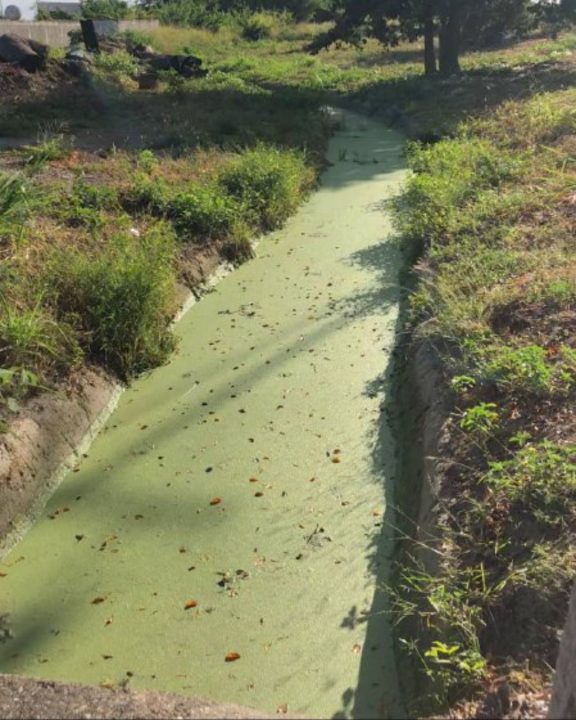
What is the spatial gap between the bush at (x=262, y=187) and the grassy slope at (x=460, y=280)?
0.13ft

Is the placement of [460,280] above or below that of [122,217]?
below

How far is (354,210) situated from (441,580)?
6200mm

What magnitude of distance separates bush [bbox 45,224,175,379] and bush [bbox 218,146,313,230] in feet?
8.23

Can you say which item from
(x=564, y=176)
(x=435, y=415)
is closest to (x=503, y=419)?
(x=435, y=415)

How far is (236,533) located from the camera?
352cm

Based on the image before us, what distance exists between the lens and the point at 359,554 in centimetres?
333

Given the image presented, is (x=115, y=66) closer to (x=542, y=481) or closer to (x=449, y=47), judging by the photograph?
(x=449, y=47)

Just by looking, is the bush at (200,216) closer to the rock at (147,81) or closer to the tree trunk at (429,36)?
the rock at (147,81)

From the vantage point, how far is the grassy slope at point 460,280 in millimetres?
2607

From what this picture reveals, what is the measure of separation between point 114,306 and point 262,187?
3417 millimetres

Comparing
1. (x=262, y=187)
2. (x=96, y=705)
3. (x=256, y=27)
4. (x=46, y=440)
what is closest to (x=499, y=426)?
(x=96, y=705)

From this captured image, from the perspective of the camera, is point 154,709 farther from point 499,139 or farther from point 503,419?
point 499,139

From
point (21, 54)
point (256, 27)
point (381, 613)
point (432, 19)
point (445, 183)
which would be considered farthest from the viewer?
point (256, 27)

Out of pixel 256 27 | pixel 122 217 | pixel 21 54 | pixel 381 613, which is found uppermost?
pixel 256 27
